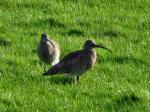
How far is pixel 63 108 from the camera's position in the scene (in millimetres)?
12273

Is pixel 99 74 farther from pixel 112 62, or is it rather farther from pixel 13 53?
pixel 13 53

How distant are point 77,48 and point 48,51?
4.62 feet

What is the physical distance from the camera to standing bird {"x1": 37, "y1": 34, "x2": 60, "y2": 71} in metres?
15.4

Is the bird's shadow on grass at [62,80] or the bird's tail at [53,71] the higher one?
the bird's tail at [53,71]

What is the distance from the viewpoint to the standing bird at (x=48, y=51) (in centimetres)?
1537

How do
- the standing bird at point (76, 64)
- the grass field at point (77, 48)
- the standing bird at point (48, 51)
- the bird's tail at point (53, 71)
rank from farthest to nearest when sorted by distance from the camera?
1. the standing bird at point (48, 51)
2. the standing bird at point (76, 64)
3. the bird's tail at point (53, 71)
4. the grass field at point (77, 48)

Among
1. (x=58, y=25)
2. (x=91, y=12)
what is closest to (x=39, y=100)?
(x=58, y=25)

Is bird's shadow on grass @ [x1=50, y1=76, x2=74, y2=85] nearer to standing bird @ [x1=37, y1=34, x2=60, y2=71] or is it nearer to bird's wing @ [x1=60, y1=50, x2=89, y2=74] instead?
bird's wing @ [x1=60, y1=50, x2=89, y2=74]

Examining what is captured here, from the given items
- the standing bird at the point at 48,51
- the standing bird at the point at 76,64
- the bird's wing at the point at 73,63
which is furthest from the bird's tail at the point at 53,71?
the standing bird at the point at 48,51

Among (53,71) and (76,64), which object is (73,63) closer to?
(76,64)

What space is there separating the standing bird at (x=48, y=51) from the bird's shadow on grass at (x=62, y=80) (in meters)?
0.97

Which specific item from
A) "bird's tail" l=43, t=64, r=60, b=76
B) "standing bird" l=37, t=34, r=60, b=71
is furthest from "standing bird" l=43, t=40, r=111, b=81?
"standing bird" l=37, t=34, r=60, b=71

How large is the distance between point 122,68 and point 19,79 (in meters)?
2.65

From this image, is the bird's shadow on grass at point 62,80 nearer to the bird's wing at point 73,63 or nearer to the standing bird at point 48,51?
the bird's wing at point 73,63
